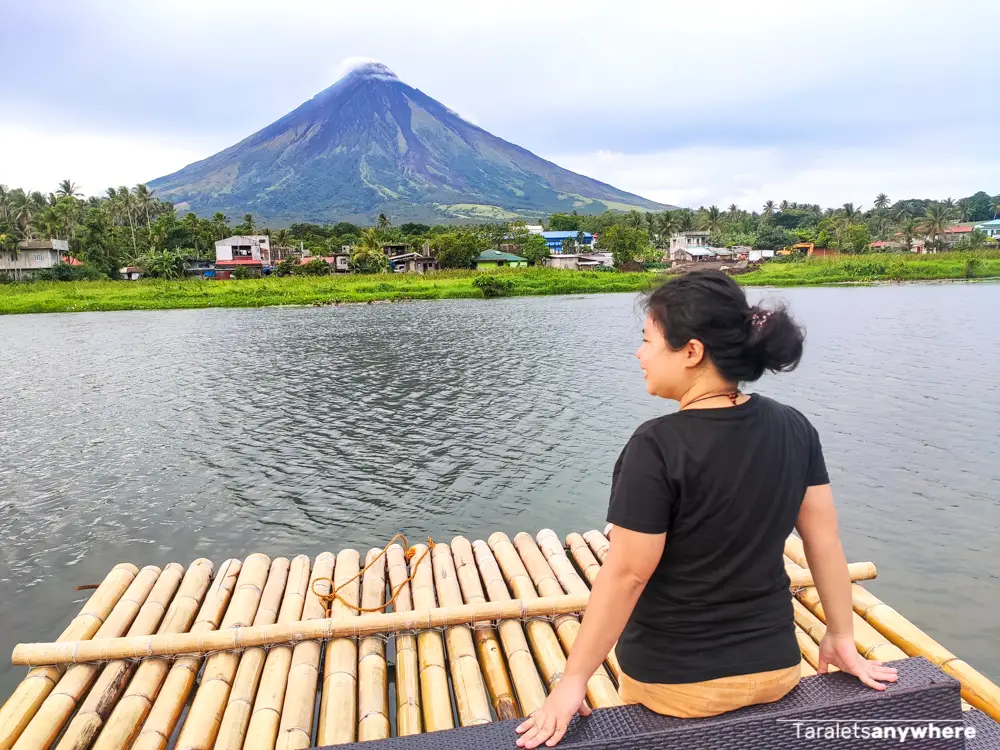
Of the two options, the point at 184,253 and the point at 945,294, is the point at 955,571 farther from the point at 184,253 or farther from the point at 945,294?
the point at 184,253

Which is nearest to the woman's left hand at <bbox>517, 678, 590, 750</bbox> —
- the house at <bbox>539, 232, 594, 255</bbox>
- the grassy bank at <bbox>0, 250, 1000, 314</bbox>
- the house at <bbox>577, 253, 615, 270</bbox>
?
the grassy bank at <bbox>0, 250, 1000, 314</bbox>

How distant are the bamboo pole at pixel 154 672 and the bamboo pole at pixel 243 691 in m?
0.37

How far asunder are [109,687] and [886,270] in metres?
65.5

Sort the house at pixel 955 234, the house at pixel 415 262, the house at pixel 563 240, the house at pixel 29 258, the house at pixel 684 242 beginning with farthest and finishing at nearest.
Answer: the house at pixel 563 240 → the house at pixel 684 242 → the house at pixel 955 234 → the house at pixel 415 262 → the house at pixel 29 258

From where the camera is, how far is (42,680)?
386 centimetres

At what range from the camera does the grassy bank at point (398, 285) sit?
45500mm

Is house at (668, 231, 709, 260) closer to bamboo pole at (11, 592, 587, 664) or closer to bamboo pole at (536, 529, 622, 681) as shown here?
bamboo pole at (536, 529, 622, 681)

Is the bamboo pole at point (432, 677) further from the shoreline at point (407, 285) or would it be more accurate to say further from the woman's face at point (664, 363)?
the shoreline at point (407, 285)

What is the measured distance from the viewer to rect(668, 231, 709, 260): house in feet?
263

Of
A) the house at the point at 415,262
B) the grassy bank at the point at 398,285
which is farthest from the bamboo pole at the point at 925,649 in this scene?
the house at the point at 415,262

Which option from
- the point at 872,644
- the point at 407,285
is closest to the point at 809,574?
the point at 872,644

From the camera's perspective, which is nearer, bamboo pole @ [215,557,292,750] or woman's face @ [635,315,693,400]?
woman's face @ [635,315,693,400]

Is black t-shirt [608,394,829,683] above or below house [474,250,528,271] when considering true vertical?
below

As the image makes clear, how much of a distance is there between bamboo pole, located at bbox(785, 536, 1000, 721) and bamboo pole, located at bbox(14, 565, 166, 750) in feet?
14.3
